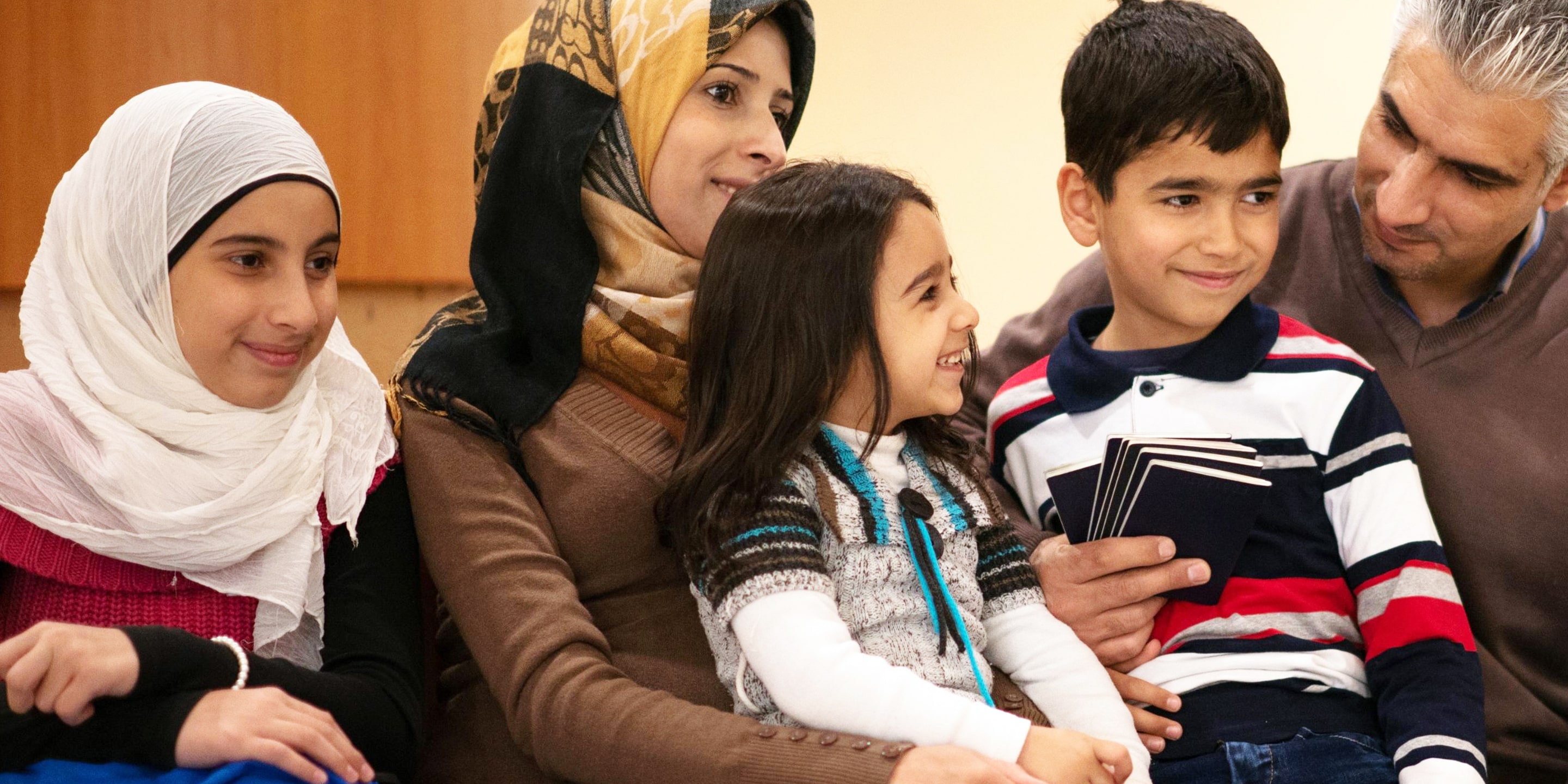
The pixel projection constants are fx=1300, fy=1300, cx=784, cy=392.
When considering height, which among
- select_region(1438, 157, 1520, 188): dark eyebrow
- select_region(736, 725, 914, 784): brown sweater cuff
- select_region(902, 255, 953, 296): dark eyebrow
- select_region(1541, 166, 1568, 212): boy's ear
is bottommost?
select_region(736, 725, 914, 784): brown sweater cuff

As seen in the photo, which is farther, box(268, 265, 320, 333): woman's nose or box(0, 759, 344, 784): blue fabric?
box(268, 265, 320, 333): woman's nose

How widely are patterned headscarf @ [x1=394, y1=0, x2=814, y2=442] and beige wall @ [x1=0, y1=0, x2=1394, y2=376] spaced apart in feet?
6.10

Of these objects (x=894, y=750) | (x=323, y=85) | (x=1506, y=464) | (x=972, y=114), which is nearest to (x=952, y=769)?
(x=894, y=750)

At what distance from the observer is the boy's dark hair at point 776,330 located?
1496 millimetres

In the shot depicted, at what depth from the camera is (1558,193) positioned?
6.23 ft

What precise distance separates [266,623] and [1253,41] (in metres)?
1.51

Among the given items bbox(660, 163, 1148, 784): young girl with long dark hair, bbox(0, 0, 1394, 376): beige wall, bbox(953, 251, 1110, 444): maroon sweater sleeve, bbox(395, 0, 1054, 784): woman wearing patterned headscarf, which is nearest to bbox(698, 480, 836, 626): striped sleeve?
bbox(660, 163, 1148, 784): young girl with long dark hair

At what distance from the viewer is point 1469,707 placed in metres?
1.54

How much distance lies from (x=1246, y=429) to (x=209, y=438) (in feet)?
4.29

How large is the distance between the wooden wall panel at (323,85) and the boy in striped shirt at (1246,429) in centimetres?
163

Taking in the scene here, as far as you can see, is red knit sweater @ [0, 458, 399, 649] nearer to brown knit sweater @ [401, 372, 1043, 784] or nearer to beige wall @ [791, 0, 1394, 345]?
brown knit sweater @ [401, 372, 1043, 784]

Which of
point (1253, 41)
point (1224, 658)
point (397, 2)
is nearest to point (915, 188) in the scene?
point (1253, 41)

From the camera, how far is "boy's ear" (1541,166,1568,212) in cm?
187

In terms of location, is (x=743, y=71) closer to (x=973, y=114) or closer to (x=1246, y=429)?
(x=1246, y=429)
